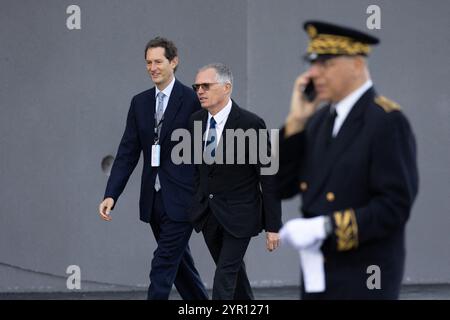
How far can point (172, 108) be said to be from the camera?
Answer: 263 inches

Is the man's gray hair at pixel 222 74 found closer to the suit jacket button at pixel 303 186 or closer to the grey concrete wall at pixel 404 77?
the grey concrete wall at pixel 404 77

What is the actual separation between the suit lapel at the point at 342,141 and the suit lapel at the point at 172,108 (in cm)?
277

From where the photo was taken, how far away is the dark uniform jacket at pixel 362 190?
374 centimetres

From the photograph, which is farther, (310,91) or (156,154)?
(156,154)

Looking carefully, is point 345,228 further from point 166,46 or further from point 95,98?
point 95,98

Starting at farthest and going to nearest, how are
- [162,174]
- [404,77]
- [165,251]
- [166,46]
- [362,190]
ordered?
[404,77] → [166,46] → [162,174] → [165,251] → [362,190]

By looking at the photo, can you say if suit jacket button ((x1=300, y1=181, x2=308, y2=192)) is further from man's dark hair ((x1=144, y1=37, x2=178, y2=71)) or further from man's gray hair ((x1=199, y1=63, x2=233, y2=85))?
man's dark hair ((x1=144, y1=37, x2=178, y2=71))

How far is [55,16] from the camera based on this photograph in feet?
26.6

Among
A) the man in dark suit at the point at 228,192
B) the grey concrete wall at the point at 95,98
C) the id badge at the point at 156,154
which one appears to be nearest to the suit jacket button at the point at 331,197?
the man in dark suit at the point at 228,192

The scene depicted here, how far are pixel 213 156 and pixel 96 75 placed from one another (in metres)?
2.17

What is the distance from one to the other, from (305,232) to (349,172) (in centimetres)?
31

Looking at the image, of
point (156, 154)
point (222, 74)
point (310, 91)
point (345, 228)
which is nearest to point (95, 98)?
point (156, 154)

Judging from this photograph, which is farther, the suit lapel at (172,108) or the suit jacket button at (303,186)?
the suit lapel at (172,108)
